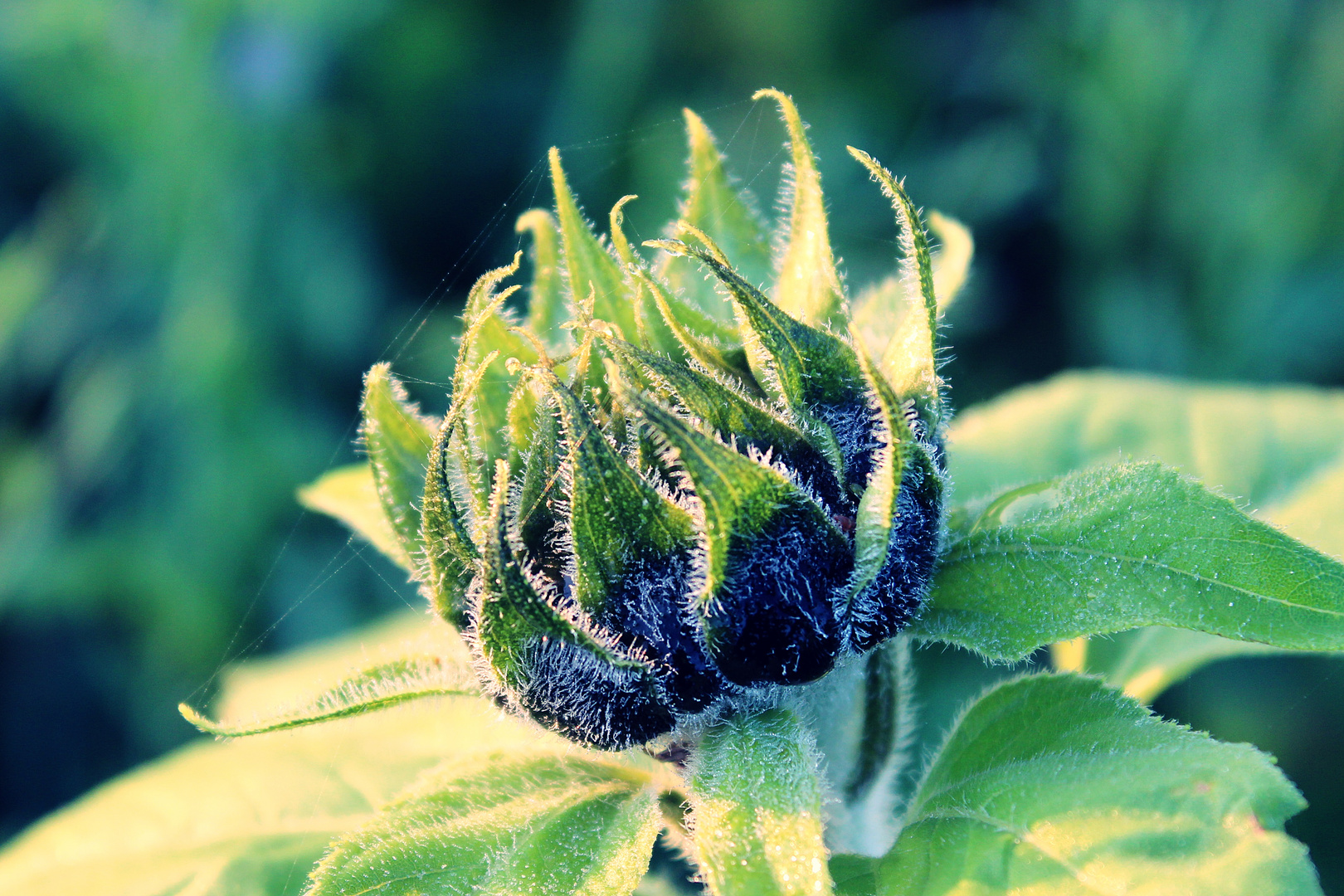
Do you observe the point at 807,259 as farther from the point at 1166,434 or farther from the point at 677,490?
the point at 1166,434

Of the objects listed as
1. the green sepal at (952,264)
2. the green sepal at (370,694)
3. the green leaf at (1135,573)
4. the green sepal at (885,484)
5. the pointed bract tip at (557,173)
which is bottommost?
the green sepal at (370,694)

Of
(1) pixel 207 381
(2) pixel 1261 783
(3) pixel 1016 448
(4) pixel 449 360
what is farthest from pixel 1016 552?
(1) pixel 207 381

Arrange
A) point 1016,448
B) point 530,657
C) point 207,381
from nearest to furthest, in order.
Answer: point 530,657 → point 1016,448 → point 207,381

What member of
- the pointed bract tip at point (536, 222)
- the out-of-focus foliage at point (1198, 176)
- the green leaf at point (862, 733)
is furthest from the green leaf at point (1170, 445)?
Answer: the out-of-focus foliage at point (1198, 176)

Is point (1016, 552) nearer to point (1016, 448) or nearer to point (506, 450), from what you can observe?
point (506, 450)

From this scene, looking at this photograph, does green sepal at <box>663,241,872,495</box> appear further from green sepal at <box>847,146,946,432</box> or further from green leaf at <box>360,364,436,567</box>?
green leaf at <box>360,364,436,567</box>

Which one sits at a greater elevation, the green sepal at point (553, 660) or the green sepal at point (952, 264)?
the green sepal at point (952, 264)

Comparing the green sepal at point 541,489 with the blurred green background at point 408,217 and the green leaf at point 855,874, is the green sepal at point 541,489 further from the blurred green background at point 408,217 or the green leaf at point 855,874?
the blurred green background at point 408,217

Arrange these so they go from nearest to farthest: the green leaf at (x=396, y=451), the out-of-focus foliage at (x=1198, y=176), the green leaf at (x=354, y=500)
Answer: the green leaf at (x=396, y=451), the green leaf at (x=354, y=500), the out-of-focus foliage at (x=1198, y=176)
